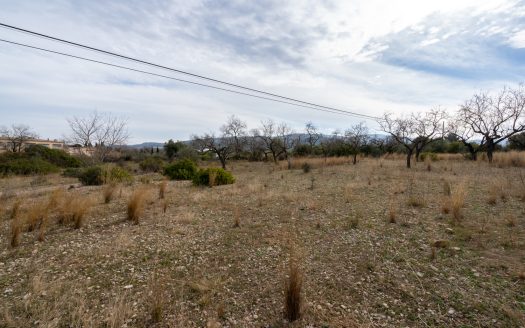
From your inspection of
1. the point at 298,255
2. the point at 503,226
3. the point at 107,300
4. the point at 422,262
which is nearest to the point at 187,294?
the point at 107,300

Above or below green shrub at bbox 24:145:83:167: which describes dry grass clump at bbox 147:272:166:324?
below

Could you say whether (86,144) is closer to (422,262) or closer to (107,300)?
(107,300)

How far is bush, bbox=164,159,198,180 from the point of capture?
13.8m

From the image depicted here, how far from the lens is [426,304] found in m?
2.62

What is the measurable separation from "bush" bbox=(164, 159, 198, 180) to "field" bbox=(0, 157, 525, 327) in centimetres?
752

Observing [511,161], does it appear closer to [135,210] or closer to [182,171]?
[182,171]

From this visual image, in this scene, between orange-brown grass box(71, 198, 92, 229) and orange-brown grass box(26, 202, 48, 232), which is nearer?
orange-brown grass box(26, 202, 48, 232)

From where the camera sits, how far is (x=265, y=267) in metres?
3.48

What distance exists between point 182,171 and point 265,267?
37.2 feet

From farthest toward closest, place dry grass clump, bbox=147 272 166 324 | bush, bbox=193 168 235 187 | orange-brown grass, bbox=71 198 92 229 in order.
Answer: bush, bbox=193 168 235 187, orange-brown grass, bbox=71 198 92 229, dry grass clump, bbox=147 272 166 324

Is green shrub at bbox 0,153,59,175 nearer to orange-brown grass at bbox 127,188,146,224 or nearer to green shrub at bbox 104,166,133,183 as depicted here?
green shrub at bbox 104,166,133,183

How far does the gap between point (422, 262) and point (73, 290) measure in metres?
4.19

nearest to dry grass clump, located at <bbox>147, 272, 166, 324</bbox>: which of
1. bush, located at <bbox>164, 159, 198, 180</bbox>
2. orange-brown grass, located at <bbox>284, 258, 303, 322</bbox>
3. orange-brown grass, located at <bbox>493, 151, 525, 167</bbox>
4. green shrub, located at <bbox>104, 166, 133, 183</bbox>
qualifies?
orange-brown grass, located at <bbox>284, 258, 303, 322</bbox>

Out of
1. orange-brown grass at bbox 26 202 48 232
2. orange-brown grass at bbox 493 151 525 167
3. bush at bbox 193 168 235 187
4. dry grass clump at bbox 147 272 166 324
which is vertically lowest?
dry grass clump at bbox 147 272 166 324
